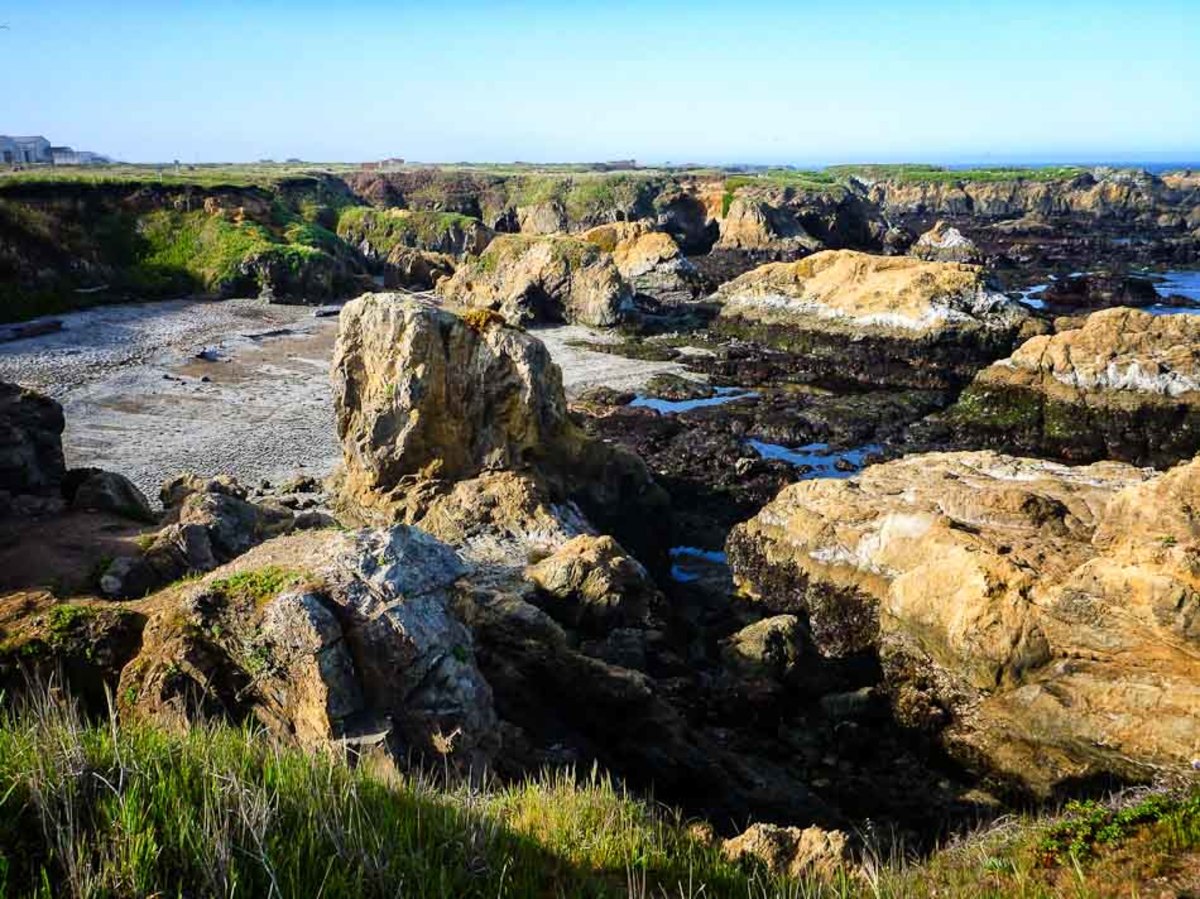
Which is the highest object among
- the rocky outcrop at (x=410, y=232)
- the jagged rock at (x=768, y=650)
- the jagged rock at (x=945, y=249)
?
the rocky outcrop at (x=410, y=232)

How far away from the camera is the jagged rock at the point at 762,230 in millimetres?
88250

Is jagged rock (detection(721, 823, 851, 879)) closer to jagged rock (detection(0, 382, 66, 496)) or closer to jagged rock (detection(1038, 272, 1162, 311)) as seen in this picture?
jagged rock (detection(0, 382, 66, 496))

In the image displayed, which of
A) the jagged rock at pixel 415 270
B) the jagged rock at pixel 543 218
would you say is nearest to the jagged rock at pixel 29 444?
the jagged rock at pixel 415 270

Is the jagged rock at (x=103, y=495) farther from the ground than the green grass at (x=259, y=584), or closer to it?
closer to it

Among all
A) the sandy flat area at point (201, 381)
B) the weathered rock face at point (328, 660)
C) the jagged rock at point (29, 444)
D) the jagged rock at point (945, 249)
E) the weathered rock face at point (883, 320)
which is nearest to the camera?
the weathered rock face at point (328, 660)

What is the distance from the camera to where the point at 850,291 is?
5328cm

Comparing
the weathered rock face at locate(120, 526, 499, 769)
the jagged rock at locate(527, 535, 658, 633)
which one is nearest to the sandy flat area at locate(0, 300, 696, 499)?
the jagged rock at locate(527, 535, 658, 633)

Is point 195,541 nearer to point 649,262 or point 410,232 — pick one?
point 649,262

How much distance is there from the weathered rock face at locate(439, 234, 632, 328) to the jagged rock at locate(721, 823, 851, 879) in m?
49.1

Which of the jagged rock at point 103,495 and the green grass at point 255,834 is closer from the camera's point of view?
the green grass at point 255,834

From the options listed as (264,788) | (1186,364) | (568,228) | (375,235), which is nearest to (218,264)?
(375,235)

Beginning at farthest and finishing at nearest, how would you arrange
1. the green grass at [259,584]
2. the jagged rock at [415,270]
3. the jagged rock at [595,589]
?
the jagged rock at [415,270]
the jagged rock at [595,589]
the green grass at [259,584]

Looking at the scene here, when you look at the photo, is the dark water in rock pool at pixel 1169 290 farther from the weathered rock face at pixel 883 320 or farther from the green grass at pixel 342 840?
the green grass at pixel 342 840

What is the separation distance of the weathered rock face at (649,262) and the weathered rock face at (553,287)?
6.34m
